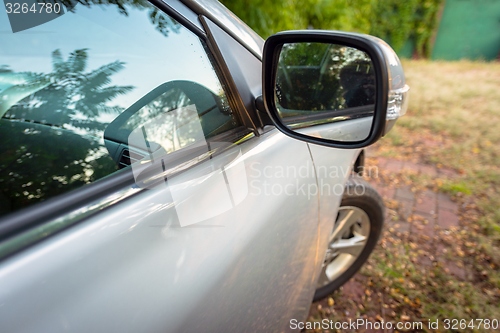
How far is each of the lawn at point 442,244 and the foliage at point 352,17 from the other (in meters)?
1.98

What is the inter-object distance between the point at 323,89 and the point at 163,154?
0.73m

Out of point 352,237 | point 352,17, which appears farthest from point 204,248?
point 352,17

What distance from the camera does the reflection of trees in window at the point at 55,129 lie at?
0.77 m

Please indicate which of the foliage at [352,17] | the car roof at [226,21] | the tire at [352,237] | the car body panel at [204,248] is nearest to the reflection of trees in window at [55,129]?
the car body panel at [204,248]

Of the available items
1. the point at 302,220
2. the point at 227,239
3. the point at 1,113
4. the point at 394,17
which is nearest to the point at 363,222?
the point at 302,220

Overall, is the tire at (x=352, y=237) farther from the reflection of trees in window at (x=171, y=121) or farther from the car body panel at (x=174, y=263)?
the reflection of trees in window at (x=171, y=121)

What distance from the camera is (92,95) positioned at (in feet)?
3.00

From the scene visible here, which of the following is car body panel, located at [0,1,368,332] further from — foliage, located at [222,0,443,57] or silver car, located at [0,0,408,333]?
foliage, located at [222,0,443,57]

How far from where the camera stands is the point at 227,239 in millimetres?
1032

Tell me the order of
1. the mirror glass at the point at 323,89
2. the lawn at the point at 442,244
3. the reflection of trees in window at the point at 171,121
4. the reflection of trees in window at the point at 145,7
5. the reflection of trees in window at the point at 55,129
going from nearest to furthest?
1. the reflection of trees in window at the point at 55,129
2. the reflection of trees in window at the point at 145,7
3. the reflection of trees in window at the point at 171,121
4. the mirror glass at the point at 323,89
5. the lawn at the point at 442,244

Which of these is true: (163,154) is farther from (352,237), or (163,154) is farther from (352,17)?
(352,17)

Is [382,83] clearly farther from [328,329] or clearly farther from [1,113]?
[328,329]

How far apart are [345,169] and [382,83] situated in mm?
733

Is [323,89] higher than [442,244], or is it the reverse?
[323,89]
